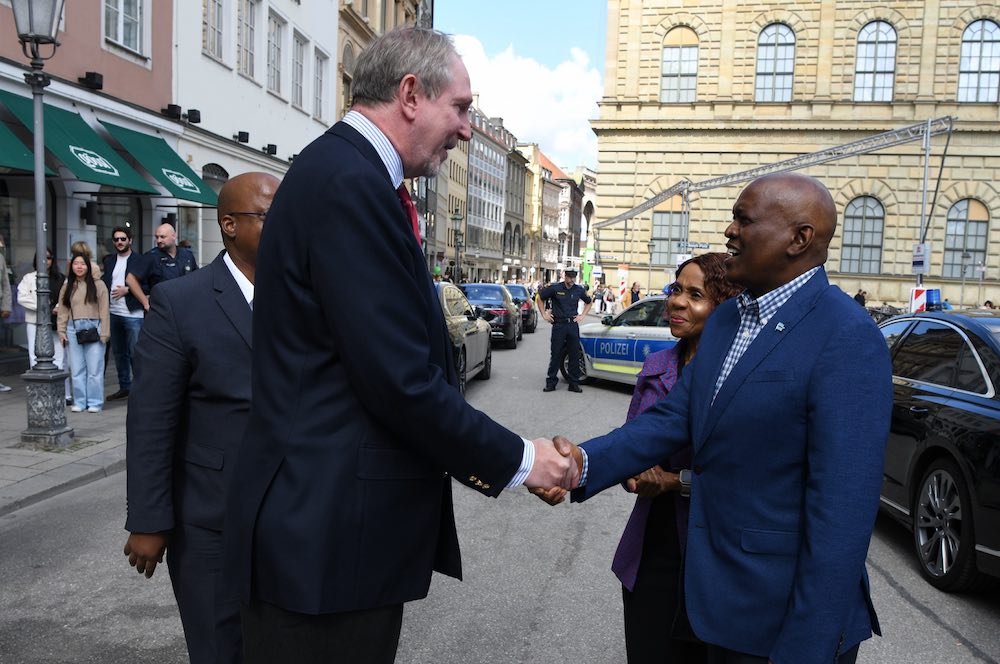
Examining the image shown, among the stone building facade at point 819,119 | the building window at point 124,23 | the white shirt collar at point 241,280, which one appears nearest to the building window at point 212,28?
the building window at point 124,23

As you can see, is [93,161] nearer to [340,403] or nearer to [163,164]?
[163,164]

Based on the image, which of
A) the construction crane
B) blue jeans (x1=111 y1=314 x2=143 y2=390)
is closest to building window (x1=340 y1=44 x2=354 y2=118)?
the construction crane

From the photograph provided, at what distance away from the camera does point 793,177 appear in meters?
2.10

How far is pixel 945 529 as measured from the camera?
4941 millimetres

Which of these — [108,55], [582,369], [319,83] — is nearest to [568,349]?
[582,369]

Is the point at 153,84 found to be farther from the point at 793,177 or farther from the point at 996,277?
the point at 996,277

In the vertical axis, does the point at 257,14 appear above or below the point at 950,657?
above

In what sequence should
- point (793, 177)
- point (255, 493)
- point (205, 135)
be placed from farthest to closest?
point (205, 135), point (793, 177), point (255, 493)

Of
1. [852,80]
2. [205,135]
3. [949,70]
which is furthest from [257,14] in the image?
[949,70]

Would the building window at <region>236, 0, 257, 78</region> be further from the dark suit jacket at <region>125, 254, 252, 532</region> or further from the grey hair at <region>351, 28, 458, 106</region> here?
the grey hair at <region>351, 28, 458, 106</region>

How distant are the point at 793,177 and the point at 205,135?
17.2 metres

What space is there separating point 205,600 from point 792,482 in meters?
1.82

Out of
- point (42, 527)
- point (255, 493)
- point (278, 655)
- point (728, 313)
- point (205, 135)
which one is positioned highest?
point (205, 135)

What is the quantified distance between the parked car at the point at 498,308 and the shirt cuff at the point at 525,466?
1804cm
